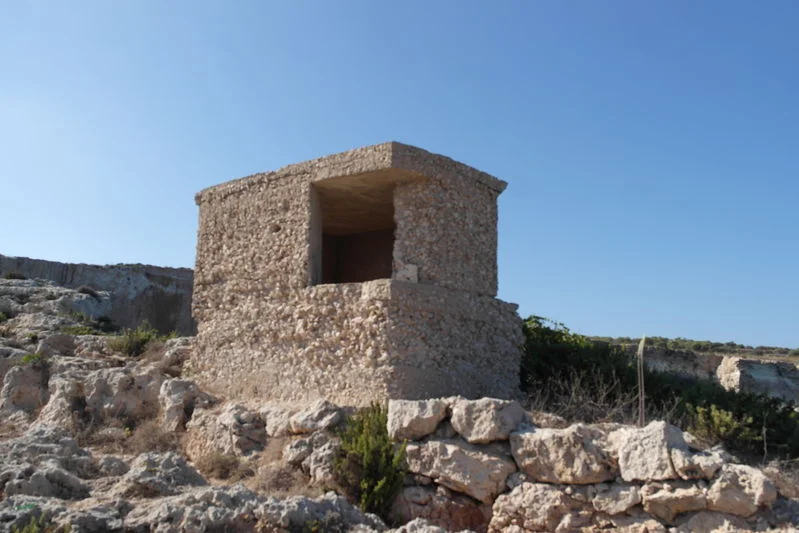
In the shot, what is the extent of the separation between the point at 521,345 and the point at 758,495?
4490 millimetres

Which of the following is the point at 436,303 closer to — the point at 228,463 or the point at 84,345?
the point at 228,463

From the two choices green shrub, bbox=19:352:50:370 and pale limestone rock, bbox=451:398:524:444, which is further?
green shrub, bbox=19:352:50:370

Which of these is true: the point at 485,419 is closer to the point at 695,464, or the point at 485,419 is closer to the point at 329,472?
the point at 329,472

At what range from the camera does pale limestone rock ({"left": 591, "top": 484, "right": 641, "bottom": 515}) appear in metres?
6.65

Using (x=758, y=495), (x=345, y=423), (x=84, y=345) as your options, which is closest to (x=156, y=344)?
(x=84, y=345)

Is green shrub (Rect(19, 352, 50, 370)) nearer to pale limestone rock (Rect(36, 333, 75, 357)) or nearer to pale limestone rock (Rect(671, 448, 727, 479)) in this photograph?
pale limestone rock (Rect(36, 333, 75, 357))

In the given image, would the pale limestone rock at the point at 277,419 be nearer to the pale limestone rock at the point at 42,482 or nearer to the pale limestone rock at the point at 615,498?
the pale limestone rock at the point at 42,482

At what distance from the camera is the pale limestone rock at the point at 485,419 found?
748cm

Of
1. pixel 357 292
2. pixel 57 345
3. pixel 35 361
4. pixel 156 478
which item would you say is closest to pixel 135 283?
pixel 57 345

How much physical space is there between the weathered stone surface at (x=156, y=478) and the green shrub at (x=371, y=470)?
1.48 meters

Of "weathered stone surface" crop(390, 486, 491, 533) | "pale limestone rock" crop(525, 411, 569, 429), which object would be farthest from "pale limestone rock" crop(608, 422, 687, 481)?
"weathered stone surface" crop(390, 486, 491, 533)

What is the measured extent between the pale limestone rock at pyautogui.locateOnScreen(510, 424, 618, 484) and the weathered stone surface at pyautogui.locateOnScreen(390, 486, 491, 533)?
0.68m

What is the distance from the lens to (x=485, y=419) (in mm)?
7539

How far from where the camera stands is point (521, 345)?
10297mm
